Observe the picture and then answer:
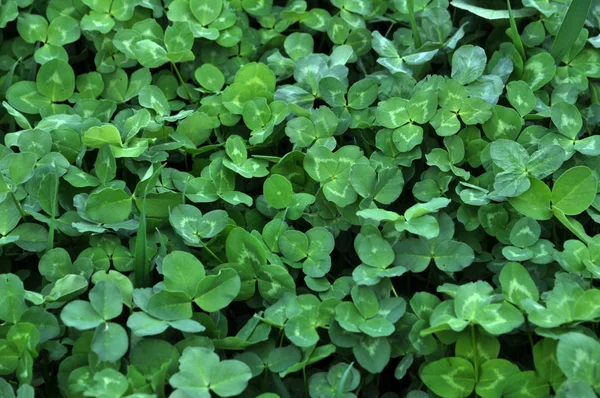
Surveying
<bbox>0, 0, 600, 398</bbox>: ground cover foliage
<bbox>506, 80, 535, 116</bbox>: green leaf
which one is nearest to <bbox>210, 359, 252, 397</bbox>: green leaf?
<bbox>0, 0, 600, 398</bbox>: ground cover foliage

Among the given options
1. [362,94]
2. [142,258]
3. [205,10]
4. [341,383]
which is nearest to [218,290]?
[142,258]

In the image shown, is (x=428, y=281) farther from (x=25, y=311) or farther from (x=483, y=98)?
(x=25, y=311)

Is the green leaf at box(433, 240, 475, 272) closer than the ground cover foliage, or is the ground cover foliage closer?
the ground cover foliage

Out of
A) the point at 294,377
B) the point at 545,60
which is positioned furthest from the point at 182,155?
the point at 545,60

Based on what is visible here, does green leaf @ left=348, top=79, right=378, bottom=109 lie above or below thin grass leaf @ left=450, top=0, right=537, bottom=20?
below

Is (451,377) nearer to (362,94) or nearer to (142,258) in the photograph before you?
(142,258)

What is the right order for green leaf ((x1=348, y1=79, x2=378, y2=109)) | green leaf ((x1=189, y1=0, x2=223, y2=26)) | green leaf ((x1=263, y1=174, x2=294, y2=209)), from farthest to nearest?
green leaf ((x1=189, y1=0, x2=223, y2=26))
green leaf ((x1=348, y1=79, x2=378, y2=109))
green leaf ((x1=263, y1=174, x2=294, y2=209))

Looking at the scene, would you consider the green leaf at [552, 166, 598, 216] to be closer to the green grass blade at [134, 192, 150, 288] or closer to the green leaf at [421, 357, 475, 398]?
the green leaf at [421, 357, 475, 398]
